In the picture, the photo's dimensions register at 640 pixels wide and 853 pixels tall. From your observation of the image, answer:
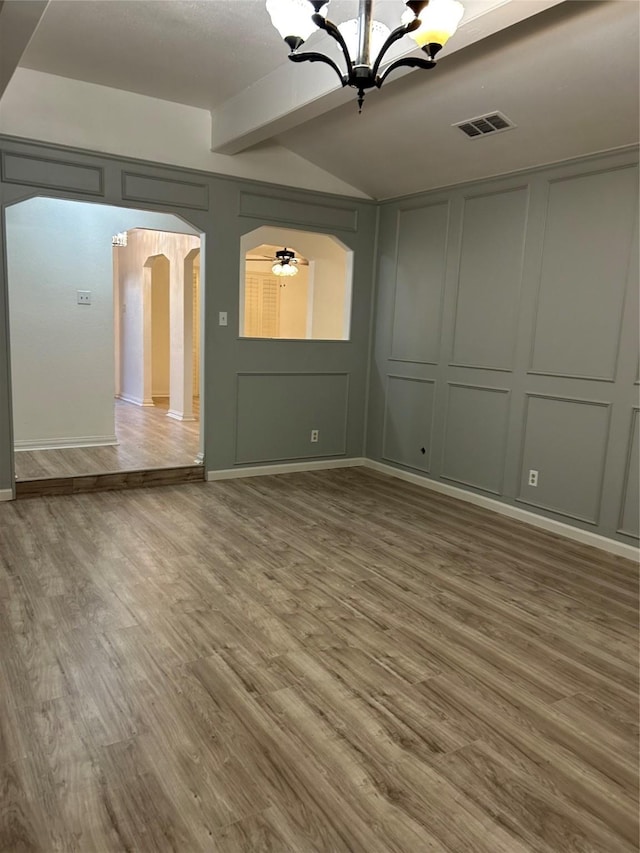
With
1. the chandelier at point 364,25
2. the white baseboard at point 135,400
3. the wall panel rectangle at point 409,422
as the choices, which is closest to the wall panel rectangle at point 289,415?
the wall panel rectangle at point 409,422

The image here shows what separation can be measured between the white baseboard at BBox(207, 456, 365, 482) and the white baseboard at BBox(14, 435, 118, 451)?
1467 mm

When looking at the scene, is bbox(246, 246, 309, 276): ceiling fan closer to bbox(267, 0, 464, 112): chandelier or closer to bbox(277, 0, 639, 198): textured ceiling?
bbox(277, 0, 639, 198): textured ceiling

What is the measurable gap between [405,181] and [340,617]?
12.4ft

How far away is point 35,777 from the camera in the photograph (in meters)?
1.77

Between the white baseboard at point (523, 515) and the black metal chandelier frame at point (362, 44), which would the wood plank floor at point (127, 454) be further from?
the black metal chandelier frame at point (362, 44)

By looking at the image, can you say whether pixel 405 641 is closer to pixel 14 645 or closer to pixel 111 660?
pixel 111 660

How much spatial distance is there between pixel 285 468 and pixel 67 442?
7.27 feet

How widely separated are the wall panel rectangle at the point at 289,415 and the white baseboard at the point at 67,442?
160 cm

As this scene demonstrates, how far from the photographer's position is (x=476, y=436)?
4.79 meters

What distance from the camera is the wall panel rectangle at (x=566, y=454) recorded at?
3.92 metres

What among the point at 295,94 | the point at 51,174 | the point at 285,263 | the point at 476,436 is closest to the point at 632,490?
the point at 476,436

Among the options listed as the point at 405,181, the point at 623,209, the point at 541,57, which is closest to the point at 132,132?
the point at 405,181

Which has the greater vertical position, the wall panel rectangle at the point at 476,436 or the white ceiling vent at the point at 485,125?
the white ceiling vent at the point at 485,125

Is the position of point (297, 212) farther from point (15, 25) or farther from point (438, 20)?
point (438, 20)
